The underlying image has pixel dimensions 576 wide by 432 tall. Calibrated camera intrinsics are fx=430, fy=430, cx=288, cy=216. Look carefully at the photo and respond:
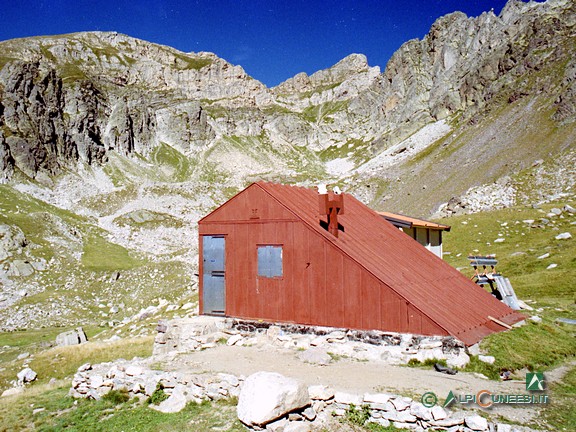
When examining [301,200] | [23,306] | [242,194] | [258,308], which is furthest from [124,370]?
[23,306]

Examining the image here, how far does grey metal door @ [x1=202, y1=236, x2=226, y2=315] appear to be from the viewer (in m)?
20.2

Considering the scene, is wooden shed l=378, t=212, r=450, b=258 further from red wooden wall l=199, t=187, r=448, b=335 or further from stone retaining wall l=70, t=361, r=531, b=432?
stone retaining wall l=70, t=361, r=531, b=432

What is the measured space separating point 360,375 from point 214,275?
972cm

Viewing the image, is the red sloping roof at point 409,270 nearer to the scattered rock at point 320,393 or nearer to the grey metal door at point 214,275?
the grey metal door at point 214,275

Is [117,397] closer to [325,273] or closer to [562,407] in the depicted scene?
[325,273]

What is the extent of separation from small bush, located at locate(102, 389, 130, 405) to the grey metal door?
7.06 m

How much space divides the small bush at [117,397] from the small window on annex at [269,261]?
23.8 feet

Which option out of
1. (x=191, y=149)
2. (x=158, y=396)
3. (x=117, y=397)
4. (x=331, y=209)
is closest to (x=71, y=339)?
(x=117, y=397)

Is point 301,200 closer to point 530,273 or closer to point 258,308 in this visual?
point 258,308

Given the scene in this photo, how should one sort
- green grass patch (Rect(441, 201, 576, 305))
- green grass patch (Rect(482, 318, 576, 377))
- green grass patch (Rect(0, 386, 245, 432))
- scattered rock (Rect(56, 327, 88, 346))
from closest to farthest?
green grass patch (Rect(0, 386, 245, 432)) < green grass patch (Rect(482, 318, 576, 377)) < green grass patch (Rect(441, 201, 576, 305)) < scattered rock (Rect(56, 327, 88, 346))

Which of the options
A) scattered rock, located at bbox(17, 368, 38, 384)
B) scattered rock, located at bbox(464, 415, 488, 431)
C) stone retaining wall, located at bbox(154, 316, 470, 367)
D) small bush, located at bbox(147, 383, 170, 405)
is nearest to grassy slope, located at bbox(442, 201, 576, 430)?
stone retaining wall, located at bbox(154, 316, 470, 367)

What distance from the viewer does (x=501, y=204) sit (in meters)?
53.2

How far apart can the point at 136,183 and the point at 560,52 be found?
109213mm

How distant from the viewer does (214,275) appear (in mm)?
20469
